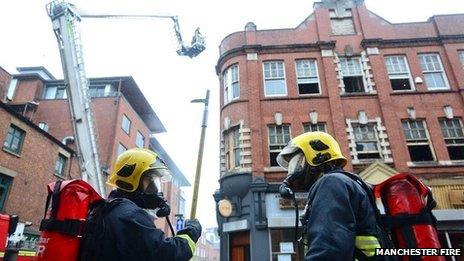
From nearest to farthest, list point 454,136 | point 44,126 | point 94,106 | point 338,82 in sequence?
point 454,136
point 338,82
point 44,126
point 94,106

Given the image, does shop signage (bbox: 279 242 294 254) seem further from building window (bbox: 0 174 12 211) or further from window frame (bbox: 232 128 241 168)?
building window (bbox: 0 174 12 211)

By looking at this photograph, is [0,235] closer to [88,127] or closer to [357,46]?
[88,127]

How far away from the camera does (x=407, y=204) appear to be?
8.85 ft

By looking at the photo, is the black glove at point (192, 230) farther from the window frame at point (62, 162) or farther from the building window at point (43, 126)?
the building window at point (43, 126)

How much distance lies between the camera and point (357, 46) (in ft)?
55.7

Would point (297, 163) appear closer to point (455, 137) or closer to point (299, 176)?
point (299, 176)

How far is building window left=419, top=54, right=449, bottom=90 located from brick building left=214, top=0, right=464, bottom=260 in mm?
51

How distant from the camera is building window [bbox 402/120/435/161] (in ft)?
48.2

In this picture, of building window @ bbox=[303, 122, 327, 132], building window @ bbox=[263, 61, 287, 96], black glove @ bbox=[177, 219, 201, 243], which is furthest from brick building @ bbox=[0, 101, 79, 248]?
black glove @ bbox=[177, 219, 201, 243]

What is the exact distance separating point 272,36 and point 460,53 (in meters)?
9.76

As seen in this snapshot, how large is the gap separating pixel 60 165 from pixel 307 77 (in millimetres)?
15494

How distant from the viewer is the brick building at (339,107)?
13.5m

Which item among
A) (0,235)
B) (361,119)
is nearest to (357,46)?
(361,119)

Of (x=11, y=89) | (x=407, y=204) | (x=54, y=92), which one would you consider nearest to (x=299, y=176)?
(x=407, y=204)
